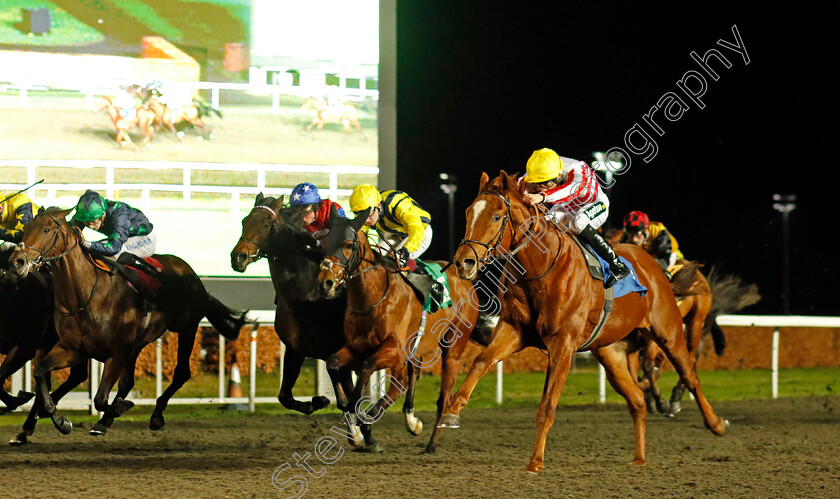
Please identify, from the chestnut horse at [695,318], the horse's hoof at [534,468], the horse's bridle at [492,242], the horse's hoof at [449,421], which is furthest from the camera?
the chestnut horse at [695,318]

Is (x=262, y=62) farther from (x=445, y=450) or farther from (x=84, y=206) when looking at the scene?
(x=445, y=450)

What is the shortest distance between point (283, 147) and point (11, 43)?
2.09m

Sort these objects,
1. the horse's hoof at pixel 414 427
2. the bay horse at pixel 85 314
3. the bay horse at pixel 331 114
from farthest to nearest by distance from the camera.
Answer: the bay horse at pixel 331 114 → the horse's hoof at pixel 414 427 → the bay horse at pixel 85 314

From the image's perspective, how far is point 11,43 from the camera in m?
7.05

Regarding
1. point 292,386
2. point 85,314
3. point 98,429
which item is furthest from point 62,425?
point 292,386

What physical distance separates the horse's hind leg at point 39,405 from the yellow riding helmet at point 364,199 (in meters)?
1.98

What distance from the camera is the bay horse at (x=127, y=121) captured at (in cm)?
718

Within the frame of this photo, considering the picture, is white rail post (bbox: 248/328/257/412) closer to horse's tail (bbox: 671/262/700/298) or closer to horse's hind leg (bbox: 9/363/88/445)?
horse's hind leg (bbox: 9/363/88/445)

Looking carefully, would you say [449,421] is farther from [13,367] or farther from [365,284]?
[13,367]

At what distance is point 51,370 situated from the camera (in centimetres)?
536

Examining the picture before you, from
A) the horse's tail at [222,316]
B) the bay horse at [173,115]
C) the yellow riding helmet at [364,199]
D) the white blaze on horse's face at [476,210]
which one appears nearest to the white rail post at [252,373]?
the horse's tail at [222,316]

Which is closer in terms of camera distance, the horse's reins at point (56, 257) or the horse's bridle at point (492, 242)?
the horse's bridle at point (492, 242)

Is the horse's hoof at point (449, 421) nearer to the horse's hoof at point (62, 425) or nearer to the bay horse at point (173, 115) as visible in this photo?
the horse's hoof at point (62, 425)

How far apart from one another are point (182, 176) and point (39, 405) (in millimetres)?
2213
